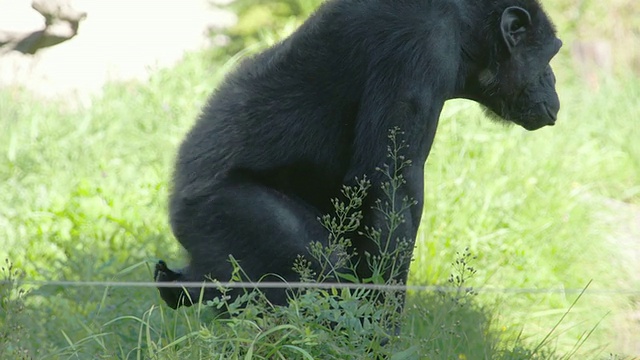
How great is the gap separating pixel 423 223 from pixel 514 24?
1.67 meters

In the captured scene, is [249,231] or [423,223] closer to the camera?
[249,231]

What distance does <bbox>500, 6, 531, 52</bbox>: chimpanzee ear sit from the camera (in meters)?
3.90

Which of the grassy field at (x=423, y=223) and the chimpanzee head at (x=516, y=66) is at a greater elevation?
the chimpanzee head at (x=516, y=66)

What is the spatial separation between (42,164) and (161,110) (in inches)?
38.5

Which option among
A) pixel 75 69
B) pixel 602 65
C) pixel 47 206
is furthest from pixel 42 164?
pixel 602 65

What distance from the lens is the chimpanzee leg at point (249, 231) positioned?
3.59m

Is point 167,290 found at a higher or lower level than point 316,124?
lower

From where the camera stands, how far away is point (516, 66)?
405 centimetres

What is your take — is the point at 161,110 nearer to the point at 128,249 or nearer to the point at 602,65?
the point at 128,249

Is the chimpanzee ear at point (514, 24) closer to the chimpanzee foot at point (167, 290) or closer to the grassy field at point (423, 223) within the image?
the grassy field at point (423, 223)

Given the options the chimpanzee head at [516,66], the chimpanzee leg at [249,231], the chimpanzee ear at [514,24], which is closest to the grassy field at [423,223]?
the chimpanzee leg at [249,231]

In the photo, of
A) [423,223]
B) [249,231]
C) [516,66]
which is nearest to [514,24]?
[516,66]

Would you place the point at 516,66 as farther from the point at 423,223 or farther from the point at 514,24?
the point at 423,223

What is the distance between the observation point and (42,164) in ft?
20.2
